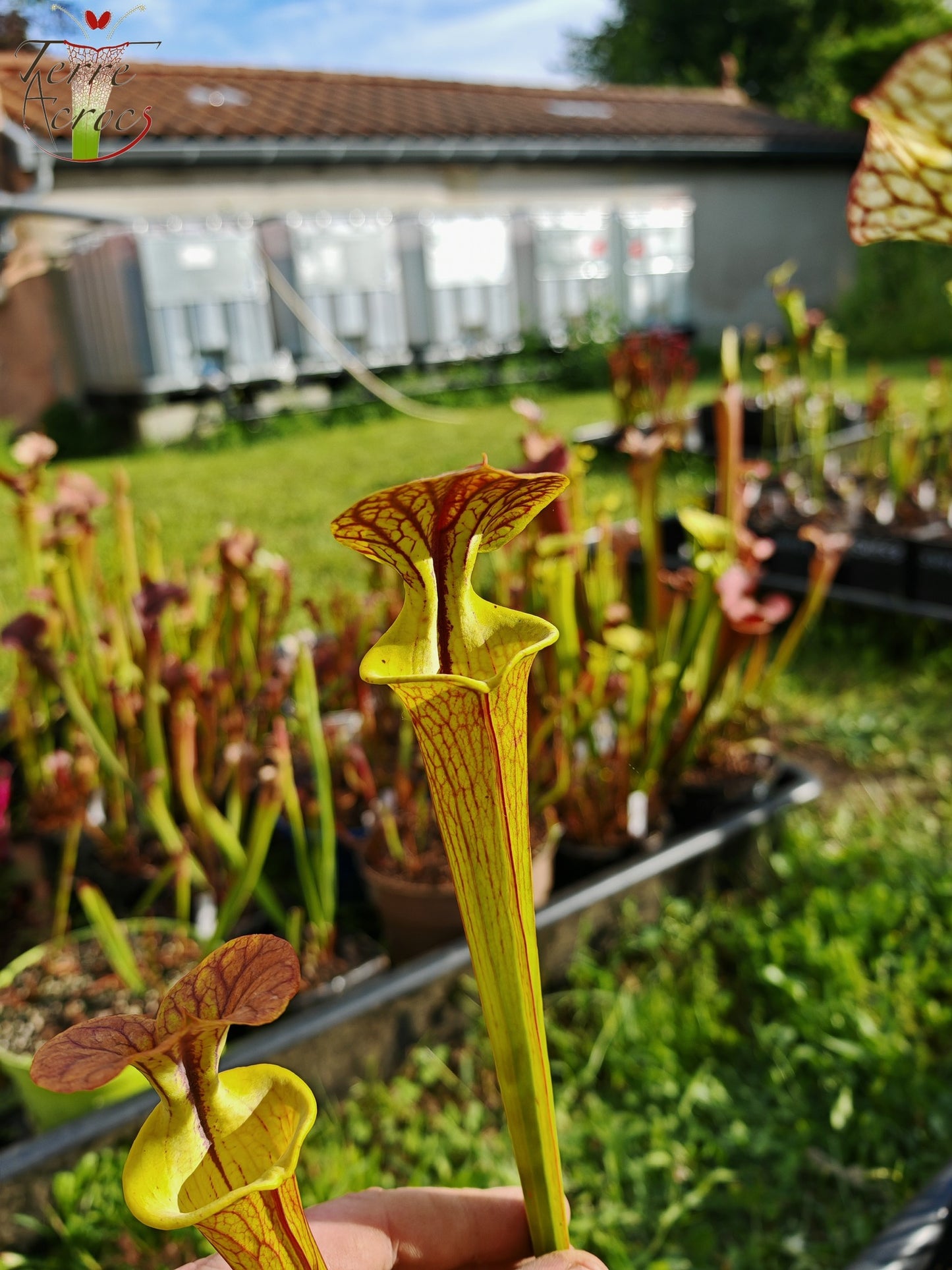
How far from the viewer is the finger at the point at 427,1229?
0.67 meters

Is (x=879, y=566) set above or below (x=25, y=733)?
below

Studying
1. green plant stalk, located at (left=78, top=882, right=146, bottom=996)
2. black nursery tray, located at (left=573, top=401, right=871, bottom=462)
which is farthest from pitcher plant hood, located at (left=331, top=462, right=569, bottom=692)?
black nursery tray, located at (left=573, top=401, right=871, bottom=462)

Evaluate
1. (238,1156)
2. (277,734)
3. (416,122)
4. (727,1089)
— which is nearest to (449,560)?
(238,1156)

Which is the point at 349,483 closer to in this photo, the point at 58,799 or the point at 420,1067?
the point at 58,799

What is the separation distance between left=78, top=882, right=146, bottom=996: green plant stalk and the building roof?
6658 mm

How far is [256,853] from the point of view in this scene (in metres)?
1.52

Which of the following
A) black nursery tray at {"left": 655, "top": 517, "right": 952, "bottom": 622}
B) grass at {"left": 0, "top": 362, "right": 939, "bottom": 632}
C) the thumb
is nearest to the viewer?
the thumb

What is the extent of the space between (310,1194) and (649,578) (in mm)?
1252

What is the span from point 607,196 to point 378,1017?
10638mm

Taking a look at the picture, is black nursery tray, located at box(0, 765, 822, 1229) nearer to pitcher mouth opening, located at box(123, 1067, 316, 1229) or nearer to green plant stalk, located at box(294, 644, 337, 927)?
green plant stalk, located at box(294, 644, 337, 927)

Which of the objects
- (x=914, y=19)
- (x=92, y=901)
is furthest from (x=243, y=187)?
(x=914, y=19)

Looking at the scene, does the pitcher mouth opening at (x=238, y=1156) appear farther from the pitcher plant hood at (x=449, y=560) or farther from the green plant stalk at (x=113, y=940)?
the green plant stalk at (x=113, y=940)

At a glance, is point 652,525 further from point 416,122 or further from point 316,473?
point 416,122

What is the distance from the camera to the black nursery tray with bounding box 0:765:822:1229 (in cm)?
136
